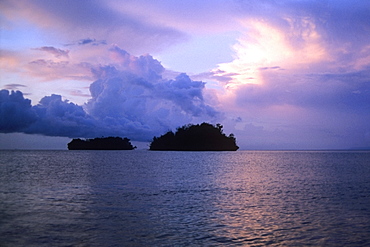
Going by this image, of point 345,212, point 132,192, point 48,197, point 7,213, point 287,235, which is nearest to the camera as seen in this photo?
point 287,235

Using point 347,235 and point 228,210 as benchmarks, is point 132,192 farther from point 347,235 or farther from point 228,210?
point 347,235

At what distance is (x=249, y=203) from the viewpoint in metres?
32.6

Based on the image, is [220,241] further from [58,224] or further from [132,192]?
[132,192]

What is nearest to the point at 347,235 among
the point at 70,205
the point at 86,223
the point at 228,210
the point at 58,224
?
the point at 228,210

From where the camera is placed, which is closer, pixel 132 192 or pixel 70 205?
pixel 70 205

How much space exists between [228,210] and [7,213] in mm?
17760

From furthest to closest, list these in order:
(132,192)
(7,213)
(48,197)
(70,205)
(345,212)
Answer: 1. (132,192)
2. (48,197)
3. (70,205)
4. (345,212)
5. (7,213)

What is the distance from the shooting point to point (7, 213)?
2658cm

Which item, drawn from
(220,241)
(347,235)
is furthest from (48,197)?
(347,235)

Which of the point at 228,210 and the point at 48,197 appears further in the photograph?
the point at 48,197

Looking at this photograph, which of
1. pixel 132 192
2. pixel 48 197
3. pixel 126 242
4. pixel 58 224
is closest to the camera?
pixel 126 242

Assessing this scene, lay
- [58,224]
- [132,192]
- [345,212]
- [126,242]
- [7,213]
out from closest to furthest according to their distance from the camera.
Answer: [126,242] → [58,224] → [7,213] → [345,212] → [132,192]

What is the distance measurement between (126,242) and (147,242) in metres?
1.14

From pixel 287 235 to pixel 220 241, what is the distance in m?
4.49
